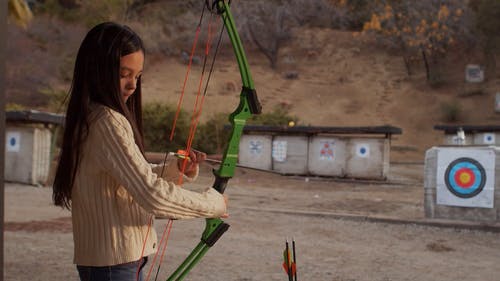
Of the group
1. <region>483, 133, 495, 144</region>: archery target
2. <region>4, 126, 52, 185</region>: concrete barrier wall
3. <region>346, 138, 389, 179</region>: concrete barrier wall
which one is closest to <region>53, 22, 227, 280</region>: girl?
<region>4, 126, 52, 185</region>: concrete barrier wall

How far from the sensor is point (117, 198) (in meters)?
1.59

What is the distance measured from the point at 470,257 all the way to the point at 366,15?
101ft

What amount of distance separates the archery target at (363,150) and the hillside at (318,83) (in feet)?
26.5

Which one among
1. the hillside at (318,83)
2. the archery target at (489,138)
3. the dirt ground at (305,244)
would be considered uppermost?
the hillside at (318,83)

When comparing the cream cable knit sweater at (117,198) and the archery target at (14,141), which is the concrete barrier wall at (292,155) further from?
the cream cable knit sweater at (117,198)

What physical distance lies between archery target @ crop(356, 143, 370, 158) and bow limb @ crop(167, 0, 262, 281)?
12604 millimetres

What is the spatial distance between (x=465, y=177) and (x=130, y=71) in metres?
6.33

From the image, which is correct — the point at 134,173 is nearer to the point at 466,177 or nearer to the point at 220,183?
the point at 220,183

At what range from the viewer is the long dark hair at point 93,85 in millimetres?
1584

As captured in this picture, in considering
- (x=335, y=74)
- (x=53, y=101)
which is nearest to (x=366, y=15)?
(x=335, y=74)

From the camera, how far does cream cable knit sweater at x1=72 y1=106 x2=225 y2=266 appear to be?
1496 millimetres

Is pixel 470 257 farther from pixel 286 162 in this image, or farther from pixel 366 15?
pixel 366 15

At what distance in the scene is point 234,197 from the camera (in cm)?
1056

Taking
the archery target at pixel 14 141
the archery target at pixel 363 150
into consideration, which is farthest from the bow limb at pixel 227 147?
the archery target at pixel 363 150
